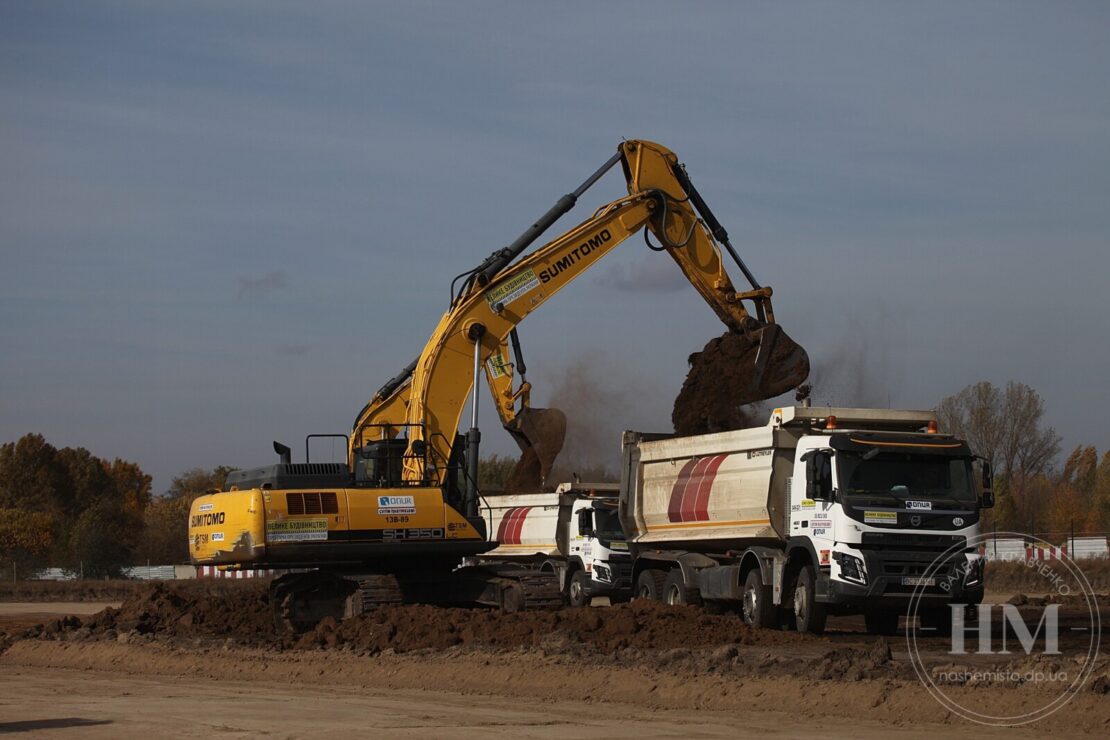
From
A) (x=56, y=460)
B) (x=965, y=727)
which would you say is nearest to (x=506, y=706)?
(x=965, y=727)

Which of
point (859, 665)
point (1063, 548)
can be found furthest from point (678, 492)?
point (1063, 548)

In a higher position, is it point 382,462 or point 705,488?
point 382,462

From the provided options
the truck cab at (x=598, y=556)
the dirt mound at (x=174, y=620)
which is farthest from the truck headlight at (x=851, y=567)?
the truck cab at (x=598, y=556)

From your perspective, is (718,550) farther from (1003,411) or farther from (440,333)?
(1003,411)

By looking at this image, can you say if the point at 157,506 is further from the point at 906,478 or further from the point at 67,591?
the point at 906,478

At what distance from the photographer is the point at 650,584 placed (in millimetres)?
26812

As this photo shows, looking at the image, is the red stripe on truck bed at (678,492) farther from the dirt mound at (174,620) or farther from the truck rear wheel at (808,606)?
Answer: the dirt mound at (174,620)

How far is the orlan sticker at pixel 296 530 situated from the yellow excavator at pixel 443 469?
16 millimetres

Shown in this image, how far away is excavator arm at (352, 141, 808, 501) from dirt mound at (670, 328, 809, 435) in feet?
0.19

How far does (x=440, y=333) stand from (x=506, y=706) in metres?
10.9

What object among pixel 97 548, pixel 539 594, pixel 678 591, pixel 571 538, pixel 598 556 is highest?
pixel 571 538

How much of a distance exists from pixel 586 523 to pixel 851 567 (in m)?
11.6

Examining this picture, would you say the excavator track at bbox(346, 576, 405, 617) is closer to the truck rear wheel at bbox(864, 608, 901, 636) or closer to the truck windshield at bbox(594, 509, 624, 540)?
the truck rear wheel at bbox(864, 608, 901, 636)

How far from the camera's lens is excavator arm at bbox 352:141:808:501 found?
80.6 feet
